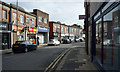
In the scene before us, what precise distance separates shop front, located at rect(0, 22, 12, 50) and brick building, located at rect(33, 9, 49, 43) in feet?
38.8

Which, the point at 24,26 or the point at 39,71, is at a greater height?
the point at 24,26

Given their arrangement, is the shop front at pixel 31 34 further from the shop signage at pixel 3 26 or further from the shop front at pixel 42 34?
the shop signage at pixel 3 26

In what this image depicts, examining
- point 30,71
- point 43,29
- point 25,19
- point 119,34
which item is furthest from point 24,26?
point 119,34

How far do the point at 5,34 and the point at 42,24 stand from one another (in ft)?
50.2

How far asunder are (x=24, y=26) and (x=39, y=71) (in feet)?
66.5

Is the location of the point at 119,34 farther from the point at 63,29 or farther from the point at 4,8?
the point at 63,29

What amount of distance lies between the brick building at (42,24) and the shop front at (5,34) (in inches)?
466

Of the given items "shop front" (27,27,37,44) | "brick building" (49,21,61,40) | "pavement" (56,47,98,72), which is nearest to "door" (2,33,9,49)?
"shop front" (27,27,37,44)

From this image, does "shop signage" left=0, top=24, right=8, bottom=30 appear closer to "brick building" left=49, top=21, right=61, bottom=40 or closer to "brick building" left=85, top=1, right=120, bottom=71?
"brick building" left=85, top=1, right=120, bottom=71

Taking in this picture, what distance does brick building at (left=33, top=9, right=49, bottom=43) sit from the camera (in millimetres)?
31616

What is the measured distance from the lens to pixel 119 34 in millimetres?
3578

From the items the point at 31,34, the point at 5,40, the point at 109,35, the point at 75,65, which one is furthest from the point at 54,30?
the point at 109,35

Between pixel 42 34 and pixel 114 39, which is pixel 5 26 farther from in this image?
pixel 114 39

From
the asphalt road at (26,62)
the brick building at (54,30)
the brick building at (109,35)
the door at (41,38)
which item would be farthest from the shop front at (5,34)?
the brick building at (54,30)
